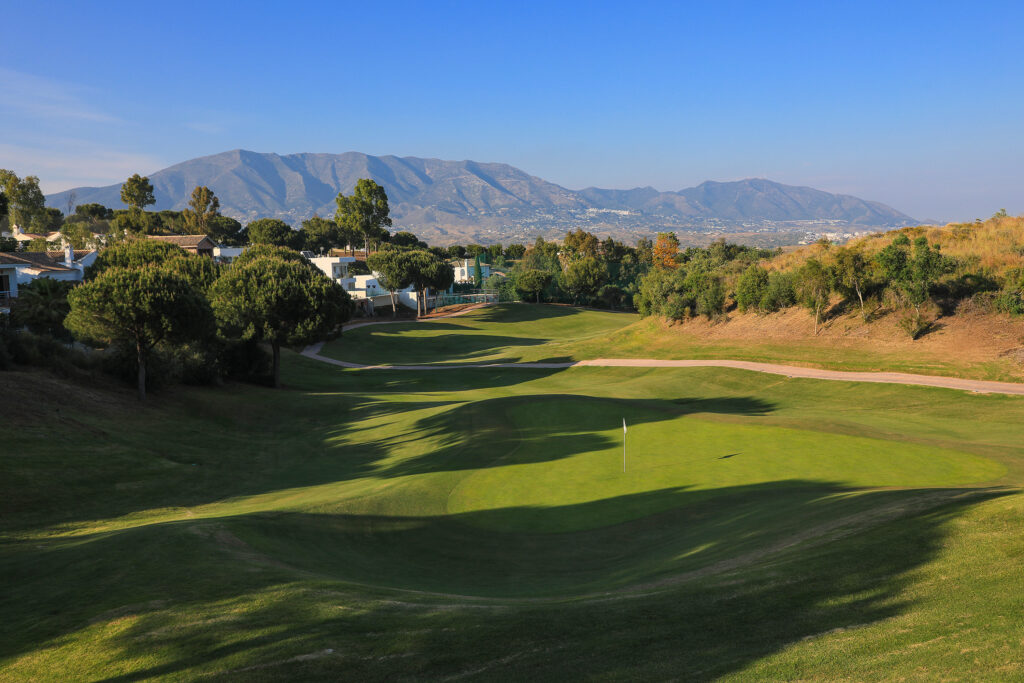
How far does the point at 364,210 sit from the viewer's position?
140875 millimetres

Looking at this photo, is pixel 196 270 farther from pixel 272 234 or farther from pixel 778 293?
pixel 272 234

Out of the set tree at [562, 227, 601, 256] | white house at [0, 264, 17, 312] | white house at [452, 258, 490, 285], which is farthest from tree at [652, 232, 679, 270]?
white house at [0, 264, 17, 312]

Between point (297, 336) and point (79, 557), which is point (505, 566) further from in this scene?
point (297, 336)

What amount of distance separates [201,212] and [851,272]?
145742 millimetres

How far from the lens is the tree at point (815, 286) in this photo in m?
52.3

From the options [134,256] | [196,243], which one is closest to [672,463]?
[134,256]

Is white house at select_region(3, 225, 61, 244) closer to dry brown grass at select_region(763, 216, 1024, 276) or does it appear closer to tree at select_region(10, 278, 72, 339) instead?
tree at select_region(10, 278, 72, 339)

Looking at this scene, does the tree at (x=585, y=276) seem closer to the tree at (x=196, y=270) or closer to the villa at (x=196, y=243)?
the villa at (x=196, y=243)

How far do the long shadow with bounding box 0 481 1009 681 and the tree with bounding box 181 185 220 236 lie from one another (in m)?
151

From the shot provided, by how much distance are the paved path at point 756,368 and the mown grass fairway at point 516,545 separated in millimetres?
5639

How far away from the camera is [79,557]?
43.0 feet

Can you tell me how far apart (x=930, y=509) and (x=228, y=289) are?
47.3 m

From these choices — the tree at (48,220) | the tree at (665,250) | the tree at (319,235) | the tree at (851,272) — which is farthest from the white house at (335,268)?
the tree at (665,250)

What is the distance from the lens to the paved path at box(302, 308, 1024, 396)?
38.2 metres
